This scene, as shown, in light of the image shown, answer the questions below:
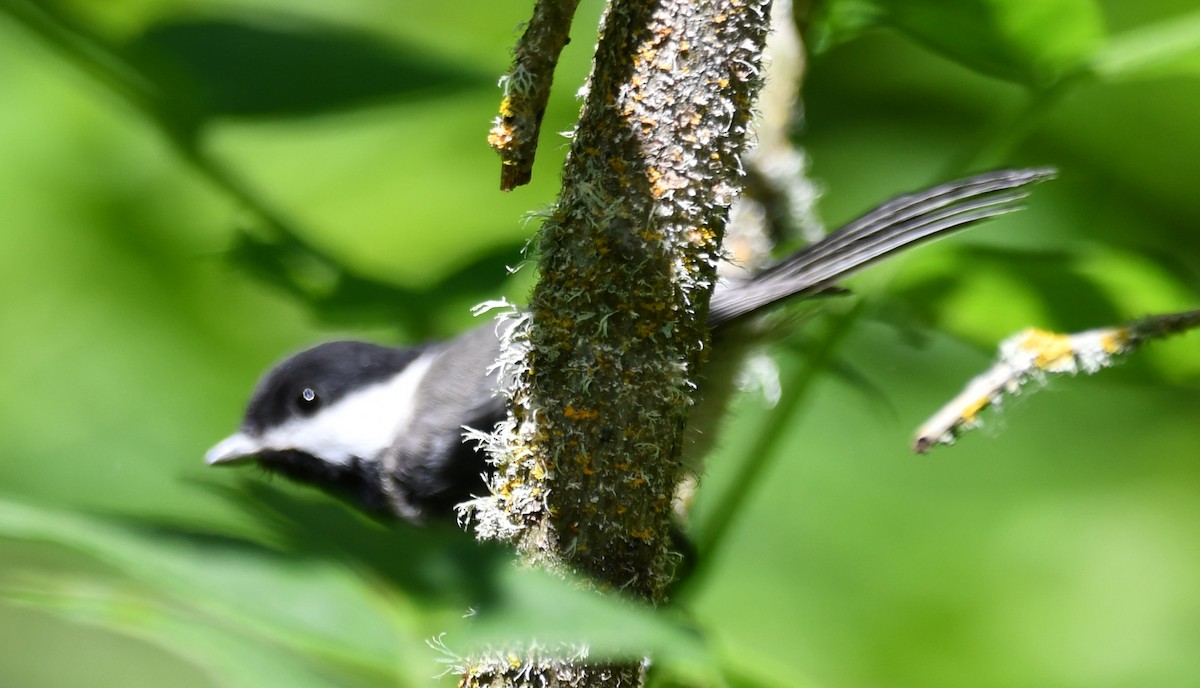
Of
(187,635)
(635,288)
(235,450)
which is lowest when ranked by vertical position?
(187,635)

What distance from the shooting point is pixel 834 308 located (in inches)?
50.9

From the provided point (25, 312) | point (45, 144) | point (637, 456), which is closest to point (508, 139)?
point (637, 456)

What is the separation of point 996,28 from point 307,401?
1.02 m

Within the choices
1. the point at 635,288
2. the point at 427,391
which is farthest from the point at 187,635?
the point at 427,391

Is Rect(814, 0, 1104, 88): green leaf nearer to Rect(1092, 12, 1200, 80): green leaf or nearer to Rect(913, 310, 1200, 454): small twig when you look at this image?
Rect(1092, 12, 1200, 80): green leaf

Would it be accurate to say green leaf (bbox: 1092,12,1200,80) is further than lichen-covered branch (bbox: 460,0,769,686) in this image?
Yes

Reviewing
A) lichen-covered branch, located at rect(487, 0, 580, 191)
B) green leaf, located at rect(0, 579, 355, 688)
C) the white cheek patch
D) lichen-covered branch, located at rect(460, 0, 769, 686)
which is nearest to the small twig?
lichen-covered branch, located at rect(460, 0, 769, 686)

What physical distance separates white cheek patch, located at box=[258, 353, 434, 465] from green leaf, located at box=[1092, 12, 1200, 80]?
94 cm

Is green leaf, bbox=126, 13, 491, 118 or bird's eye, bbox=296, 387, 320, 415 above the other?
green leaf, bbox=126, 13, 491, 118

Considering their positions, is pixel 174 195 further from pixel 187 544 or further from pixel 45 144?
pixel 187 544

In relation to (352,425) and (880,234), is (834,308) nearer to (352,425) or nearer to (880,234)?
(880,234)

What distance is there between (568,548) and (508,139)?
0.28 meters


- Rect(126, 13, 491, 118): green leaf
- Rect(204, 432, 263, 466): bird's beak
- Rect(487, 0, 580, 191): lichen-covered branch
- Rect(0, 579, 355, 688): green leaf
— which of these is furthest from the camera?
Rect(204, 432, 263, 466): bird's beak

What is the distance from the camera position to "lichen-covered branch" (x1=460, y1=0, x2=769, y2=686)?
0.72 meters
